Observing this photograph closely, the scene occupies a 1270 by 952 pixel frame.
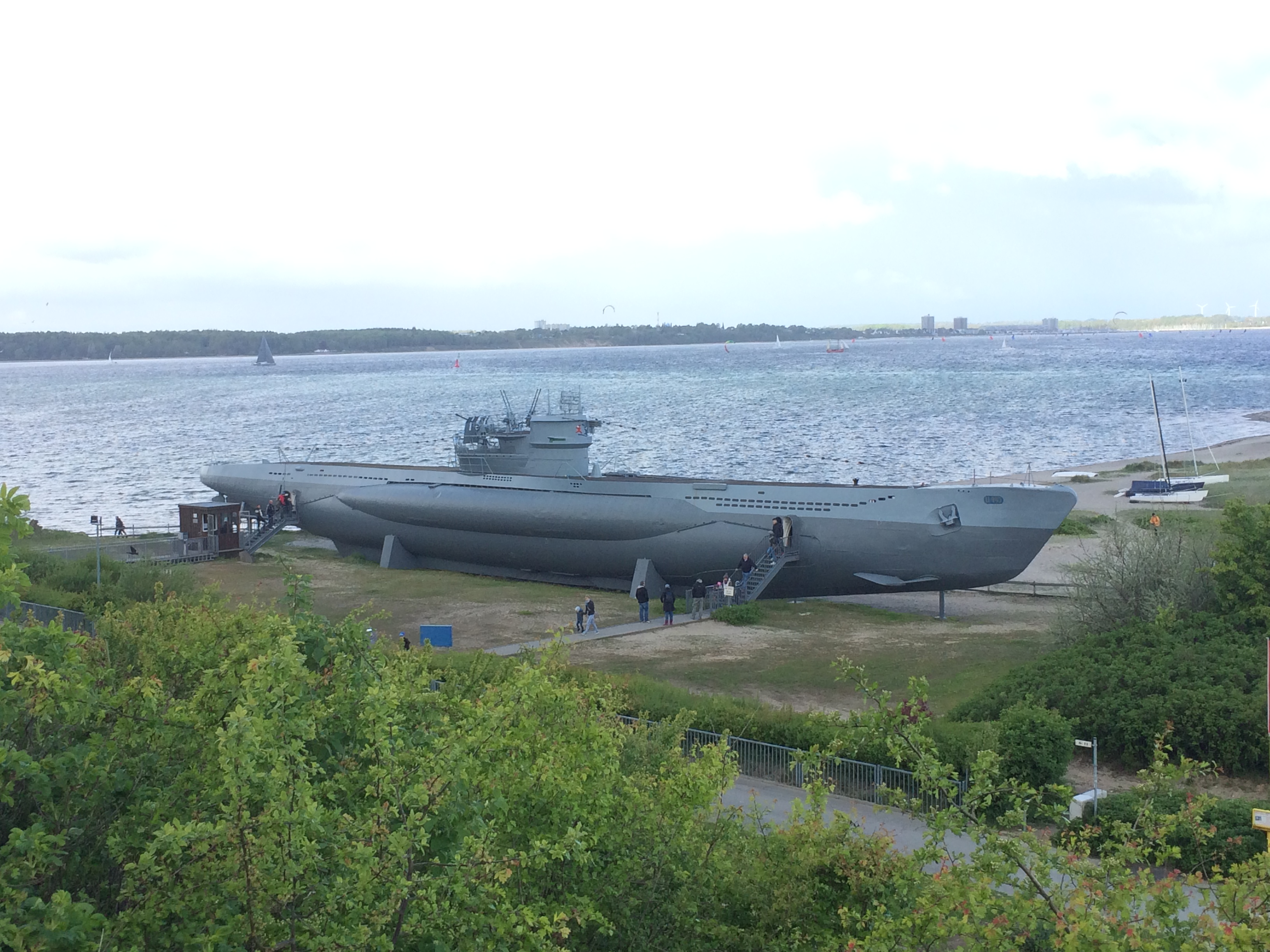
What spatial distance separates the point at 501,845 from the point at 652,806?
177 cm

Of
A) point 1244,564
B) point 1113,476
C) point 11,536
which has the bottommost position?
point 1113,476

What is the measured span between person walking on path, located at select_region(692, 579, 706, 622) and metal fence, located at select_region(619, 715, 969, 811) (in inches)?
478

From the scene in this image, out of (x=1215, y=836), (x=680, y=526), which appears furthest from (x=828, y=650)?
(x=1215, y=836)

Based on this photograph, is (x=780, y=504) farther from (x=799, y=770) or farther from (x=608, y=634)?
(x=799, y=770)

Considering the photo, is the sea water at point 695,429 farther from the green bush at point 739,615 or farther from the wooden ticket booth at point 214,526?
the green bush at point 739,615

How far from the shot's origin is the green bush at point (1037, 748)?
17.7 m

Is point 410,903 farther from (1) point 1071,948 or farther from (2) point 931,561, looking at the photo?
(2) point 931,561

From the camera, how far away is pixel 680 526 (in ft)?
116

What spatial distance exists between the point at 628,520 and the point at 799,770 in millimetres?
18354

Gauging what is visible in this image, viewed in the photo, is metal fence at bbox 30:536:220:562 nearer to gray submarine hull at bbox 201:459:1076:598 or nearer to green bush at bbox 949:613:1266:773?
gray submarine hull at bbox 201:459:1076:598

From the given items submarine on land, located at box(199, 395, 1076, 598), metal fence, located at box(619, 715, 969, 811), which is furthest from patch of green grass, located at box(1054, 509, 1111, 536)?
metal fence, located at box(619, 715, 969, 811)

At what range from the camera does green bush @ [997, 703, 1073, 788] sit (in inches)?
695

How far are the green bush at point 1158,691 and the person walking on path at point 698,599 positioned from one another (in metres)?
10.4

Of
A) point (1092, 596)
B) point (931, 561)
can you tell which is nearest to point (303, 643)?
Answer: point (1092, 596)
